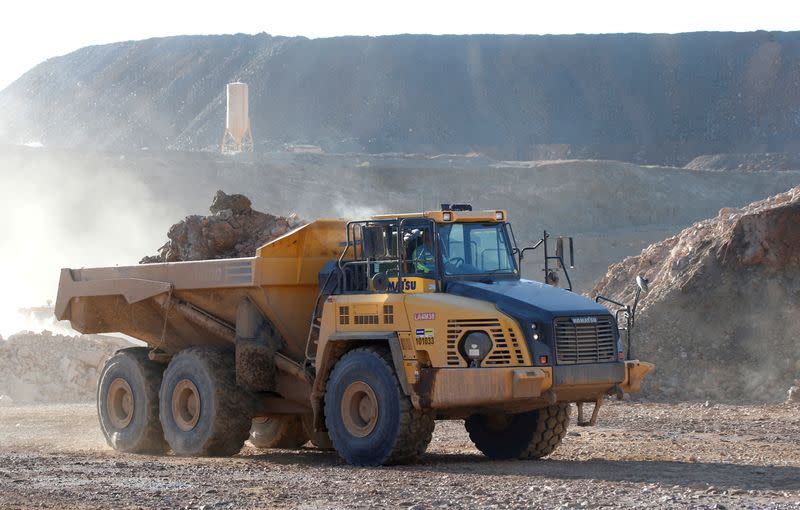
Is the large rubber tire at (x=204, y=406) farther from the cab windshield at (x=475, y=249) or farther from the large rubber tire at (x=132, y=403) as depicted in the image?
the cab windshield at (x=475, y=249)

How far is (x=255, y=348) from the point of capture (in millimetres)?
14820

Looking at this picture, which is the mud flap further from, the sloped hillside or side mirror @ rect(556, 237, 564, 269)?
the sloped hillside

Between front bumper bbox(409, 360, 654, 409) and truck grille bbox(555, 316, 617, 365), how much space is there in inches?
3.9

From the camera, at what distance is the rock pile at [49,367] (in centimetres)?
2608

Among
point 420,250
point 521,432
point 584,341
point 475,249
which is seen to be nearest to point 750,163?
point 521,432

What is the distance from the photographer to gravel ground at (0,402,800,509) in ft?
35.1

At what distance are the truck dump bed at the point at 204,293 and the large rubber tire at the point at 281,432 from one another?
145cm

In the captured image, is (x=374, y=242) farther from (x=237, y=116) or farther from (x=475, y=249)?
(x=237, y=116)

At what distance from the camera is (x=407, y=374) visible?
1295cm

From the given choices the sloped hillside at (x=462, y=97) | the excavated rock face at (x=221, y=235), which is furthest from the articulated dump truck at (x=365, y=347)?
the sloped hillside at (x=462, y=97)

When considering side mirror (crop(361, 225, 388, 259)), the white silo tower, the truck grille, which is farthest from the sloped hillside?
side mirror (crop(361, 225, 388, 259))

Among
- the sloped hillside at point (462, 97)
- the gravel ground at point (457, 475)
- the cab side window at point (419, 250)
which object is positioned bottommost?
the gravel ground at point (457, 475)

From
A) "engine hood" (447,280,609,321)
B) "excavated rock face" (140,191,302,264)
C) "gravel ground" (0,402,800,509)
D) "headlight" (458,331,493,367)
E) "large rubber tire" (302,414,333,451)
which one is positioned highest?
"excavated rock face" (140,191,302,264)

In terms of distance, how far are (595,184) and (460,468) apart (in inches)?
2195
